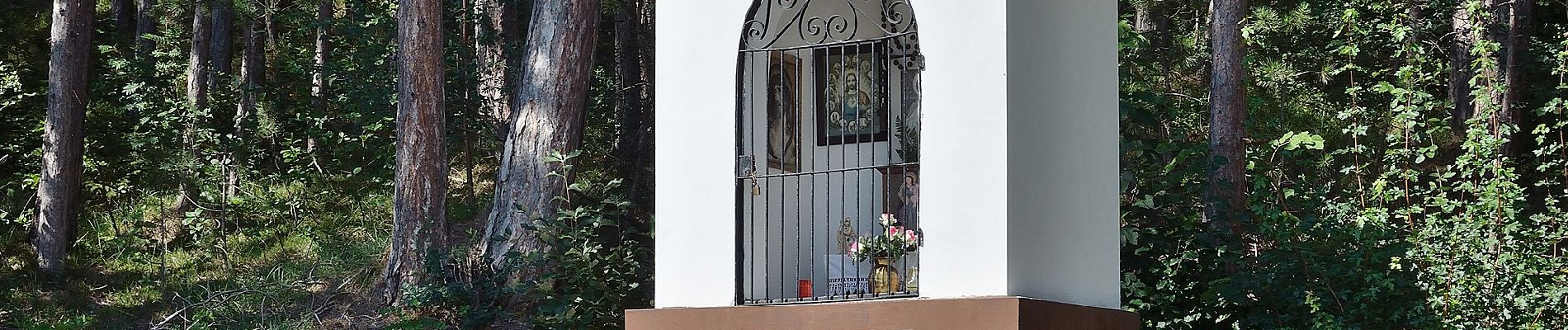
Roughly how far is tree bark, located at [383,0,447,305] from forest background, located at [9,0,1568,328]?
0.09ft

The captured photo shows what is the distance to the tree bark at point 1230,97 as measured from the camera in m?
13.7

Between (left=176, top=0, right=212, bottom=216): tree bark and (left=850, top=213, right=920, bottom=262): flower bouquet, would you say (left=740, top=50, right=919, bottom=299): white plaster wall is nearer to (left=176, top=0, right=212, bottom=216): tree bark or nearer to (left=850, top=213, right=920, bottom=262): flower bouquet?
(left=850, top=213, right=920, bottom=262): flower bouquet

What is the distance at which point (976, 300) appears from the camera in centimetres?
611

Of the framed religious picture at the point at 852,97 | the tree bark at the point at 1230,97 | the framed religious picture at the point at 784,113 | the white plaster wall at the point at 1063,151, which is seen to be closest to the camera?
the white plaster wall at the point at 1063,151

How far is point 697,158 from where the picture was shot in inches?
286

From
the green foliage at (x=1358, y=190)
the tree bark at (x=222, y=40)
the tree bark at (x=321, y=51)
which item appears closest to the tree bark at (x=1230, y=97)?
the green foliage at (x=1358, y=190)

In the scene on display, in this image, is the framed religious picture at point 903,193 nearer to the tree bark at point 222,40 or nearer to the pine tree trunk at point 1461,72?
the pine tree trunk at point 1461,72

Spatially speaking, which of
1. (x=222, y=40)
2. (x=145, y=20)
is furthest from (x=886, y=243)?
(x=145, y=20)

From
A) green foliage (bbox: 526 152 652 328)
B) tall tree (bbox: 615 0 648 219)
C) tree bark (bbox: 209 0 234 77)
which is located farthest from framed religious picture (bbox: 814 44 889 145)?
tree bark (bbox: 209 0 234 77)

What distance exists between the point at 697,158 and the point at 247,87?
1182 cm

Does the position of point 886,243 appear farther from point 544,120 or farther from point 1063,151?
point 544,120

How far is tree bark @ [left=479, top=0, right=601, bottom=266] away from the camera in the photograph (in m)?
13.6

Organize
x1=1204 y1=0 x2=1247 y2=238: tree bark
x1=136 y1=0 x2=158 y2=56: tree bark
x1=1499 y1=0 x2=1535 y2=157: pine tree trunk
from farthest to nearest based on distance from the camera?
x1=136 y1=0 x2=158 y2=56: tree bark, x1=1499 y1=0 x2=1535 y2=157: pine tree trunk, x1=1204 y1=0 x2=1247 y2=238: tree bark

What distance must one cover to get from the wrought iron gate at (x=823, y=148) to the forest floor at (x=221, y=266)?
637 centimetres
